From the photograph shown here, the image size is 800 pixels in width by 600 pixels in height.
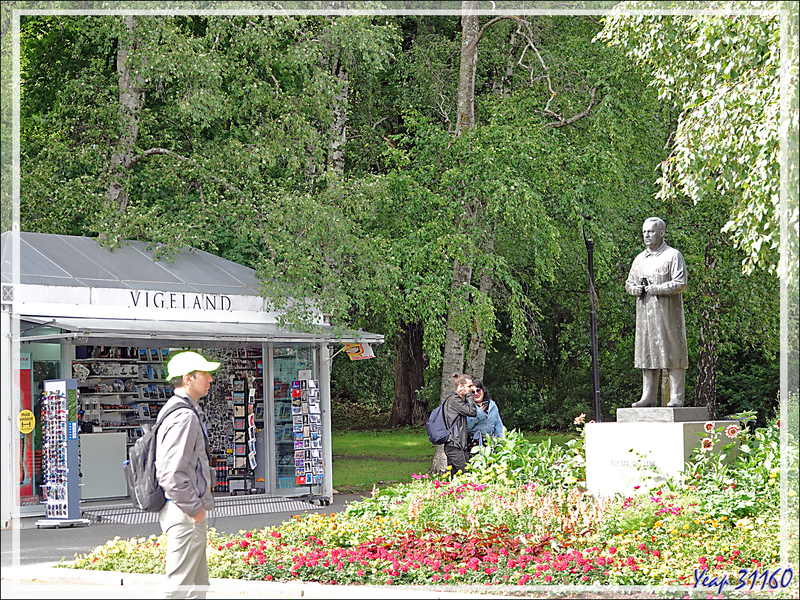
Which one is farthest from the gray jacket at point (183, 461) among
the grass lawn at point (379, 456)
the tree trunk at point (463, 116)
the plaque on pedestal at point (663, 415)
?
the grass lawn at point (379, 456)

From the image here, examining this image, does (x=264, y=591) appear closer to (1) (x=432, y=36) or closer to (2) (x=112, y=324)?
(2) (x=112, y=324)

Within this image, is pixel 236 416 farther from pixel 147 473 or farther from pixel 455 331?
pixel 147 473

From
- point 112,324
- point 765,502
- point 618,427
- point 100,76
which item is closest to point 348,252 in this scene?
point 112,324

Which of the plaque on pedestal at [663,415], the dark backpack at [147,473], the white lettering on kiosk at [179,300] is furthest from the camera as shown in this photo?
the white lettering on kiosk at [179,300]

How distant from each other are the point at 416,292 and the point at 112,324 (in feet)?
17.5

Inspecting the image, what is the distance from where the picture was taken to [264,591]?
842 cm

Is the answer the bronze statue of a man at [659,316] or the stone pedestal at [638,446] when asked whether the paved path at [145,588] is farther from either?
the bronze statue of a man at [659,316]

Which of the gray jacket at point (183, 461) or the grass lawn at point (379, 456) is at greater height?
the gray jacket at point (183, 461)

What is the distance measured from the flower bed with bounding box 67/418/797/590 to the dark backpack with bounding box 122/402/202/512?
8.62ft

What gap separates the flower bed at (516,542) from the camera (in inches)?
336

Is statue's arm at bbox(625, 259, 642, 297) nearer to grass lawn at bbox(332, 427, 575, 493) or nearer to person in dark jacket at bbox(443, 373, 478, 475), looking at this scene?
person in dark jacket at bbox(443, 373, 478, 475)

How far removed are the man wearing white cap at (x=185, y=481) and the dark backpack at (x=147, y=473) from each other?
0.13 ft

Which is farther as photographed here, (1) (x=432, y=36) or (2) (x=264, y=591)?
(1) (x=432, y=36)

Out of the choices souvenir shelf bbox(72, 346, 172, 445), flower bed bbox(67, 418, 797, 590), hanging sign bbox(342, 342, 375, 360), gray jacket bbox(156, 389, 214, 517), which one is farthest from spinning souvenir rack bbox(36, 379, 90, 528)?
gray jacket bbox(156, 389, 214, 517)
